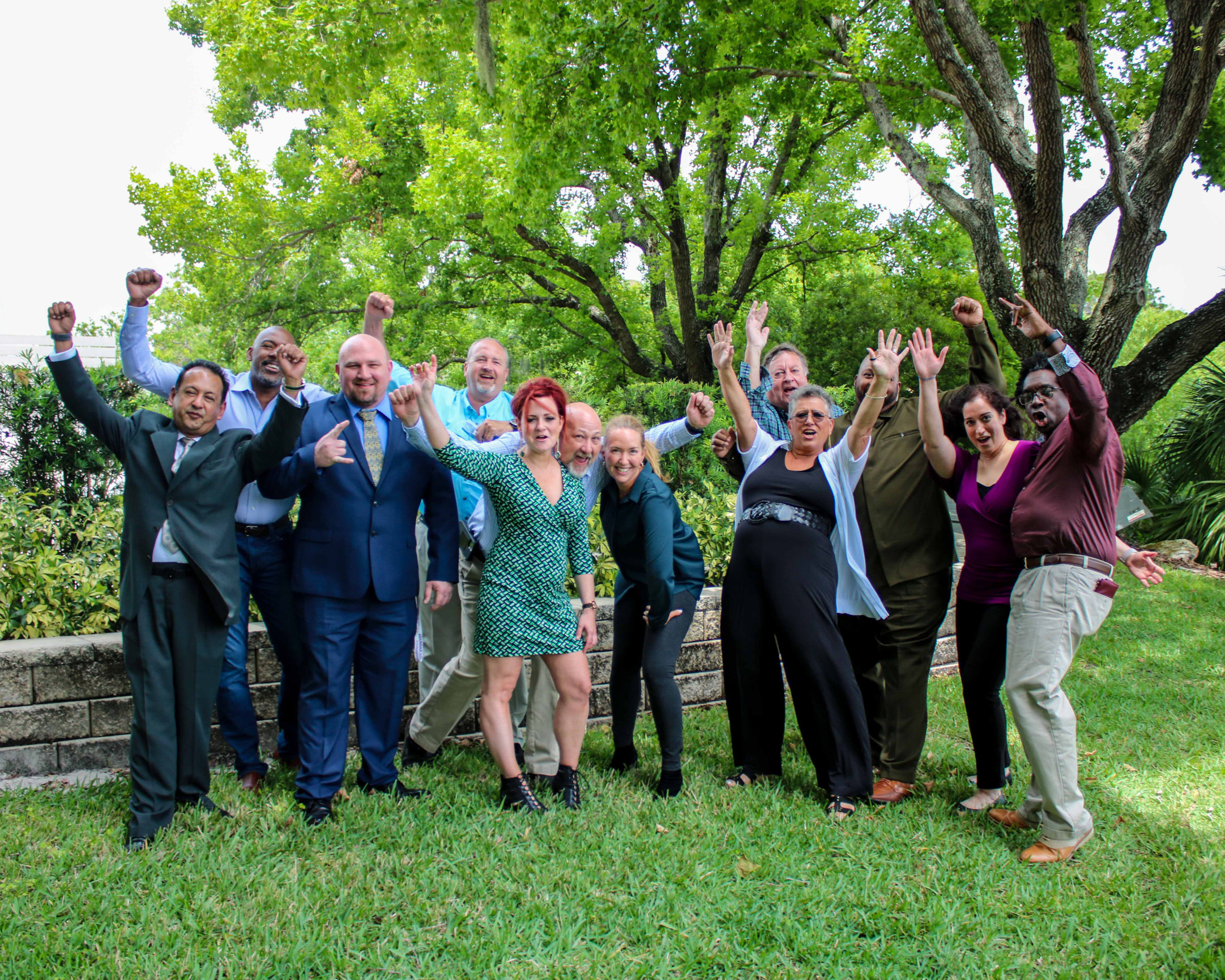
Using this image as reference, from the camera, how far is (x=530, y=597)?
4176 mm

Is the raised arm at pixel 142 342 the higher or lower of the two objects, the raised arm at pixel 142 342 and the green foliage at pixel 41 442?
the higher

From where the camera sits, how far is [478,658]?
4418mm

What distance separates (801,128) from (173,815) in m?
15.3

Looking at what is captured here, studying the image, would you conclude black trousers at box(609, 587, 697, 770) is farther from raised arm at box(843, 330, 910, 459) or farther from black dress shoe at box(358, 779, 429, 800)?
raised arm at box(843, 330, 910, 459)

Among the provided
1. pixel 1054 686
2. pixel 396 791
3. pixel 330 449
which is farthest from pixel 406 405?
pixel 1054 686

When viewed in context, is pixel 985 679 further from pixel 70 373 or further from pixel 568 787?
pixel 70 373

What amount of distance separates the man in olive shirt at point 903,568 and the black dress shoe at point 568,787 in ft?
4.84

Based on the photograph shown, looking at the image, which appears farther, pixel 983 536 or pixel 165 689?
pixel 983 536

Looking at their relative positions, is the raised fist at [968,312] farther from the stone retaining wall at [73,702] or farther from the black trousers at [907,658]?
the stone retaining wall at [73,702]

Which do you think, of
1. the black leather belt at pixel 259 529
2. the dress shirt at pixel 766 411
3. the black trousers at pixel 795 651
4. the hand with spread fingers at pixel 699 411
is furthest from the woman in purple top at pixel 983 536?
the black leather belt at pixel 259 529

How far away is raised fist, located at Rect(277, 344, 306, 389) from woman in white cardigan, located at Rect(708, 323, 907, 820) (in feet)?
6.49

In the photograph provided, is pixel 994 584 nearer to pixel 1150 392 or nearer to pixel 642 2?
pixel 1150 392

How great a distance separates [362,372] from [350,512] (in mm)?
654

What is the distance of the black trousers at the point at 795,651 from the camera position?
425 centimetres
